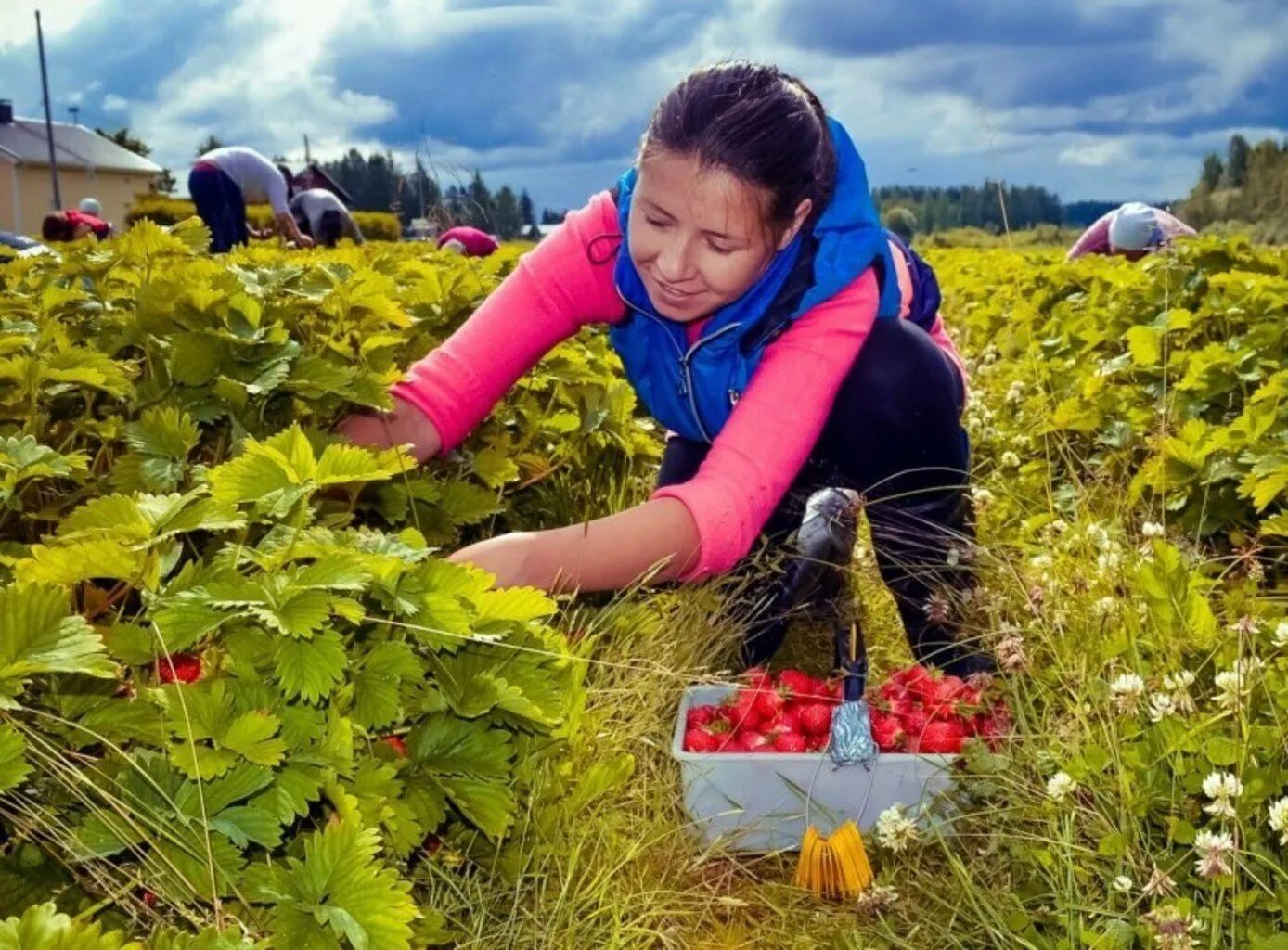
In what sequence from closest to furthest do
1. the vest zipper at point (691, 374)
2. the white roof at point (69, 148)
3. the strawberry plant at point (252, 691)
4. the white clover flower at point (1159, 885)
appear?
1. the strawberry plant at point (252, 691)
2. the white clover flower at point (1159, 885)
3. the vest zipper at point (691, 374)
4. the white roof at point (69, 148)

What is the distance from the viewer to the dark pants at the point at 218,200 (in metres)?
11.0

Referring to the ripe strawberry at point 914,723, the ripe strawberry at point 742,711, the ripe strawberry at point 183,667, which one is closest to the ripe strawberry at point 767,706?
the ripe strawberry at point 742,711

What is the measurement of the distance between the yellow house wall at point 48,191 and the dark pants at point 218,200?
38.5 meters

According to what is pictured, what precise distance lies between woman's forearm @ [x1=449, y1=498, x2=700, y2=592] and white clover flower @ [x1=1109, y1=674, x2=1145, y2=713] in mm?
677

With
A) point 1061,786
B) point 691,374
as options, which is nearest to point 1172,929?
point 1061,786

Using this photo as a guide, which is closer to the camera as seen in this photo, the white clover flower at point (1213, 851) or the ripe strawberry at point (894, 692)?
the white clover flower at point (1213, 851)

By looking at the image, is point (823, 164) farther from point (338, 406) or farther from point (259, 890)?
point (259, 890)

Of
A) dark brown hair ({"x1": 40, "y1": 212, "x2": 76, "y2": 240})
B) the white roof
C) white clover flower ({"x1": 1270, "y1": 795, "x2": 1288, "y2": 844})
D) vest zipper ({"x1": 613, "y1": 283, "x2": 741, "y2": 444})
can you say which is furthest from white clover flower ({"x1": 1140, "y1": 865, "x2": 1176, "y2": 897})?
the white roof

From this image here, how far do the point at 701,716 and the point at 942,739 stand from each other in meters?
0.45

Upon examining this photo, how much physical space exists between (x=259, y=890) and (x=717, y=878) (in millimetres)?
1215

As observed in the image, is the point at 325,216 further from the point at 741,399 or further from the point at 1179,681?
the point at 1179,681

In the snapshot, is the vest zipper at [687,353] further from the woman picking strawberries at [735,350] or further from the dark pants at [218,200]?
the dark pants at [218,200]

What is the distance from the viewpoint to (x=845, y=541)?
8.80 ft

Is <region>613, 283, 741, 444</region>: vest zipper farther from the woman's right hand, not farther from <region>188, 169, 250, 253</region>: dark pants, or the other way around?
<region>188, 169, 250, 253</region>: dark pants
